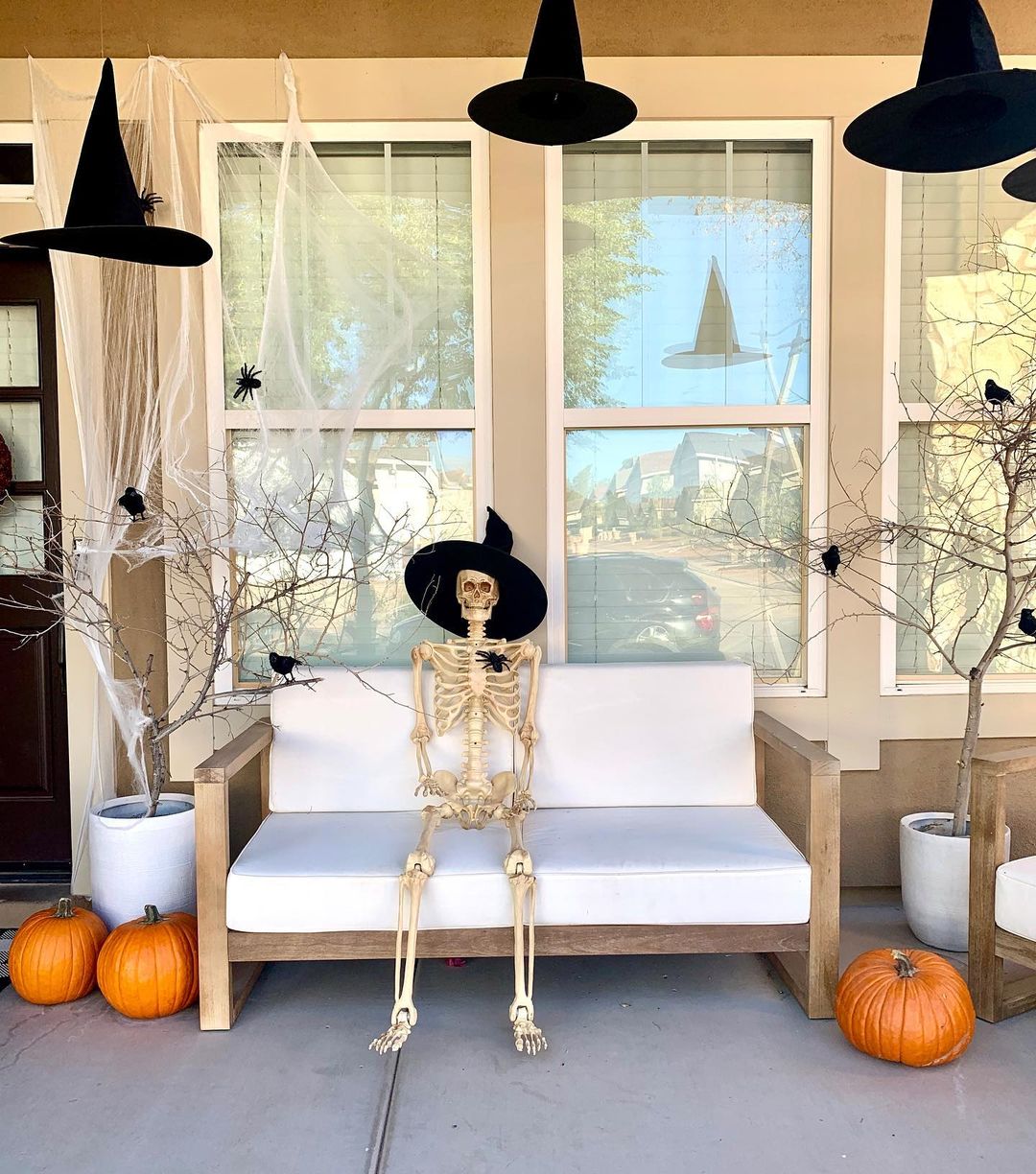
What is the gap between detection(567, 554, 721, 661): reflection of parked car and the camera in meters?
3.58

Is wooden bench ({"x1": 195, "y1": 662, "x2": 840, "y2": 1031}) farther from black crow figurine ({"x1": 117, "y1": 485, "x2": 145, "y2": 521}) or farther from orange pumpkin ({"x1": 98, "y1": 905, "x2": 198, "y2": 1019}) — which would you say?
black crow figurine ({"x1": 117, "y1": 485, "x2": 145, "y2": 521})

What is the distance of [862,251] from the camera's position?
3459 millimetres

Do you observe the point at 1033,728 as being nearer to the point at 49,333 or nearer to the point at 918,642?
the point at 918,642

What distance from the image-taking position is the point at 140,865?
2951 millimetres

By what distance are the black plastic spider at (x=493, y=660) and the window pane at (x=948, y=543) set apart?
5.23 feet

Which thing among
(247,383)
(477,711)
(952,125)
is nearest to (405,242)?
(247,383)

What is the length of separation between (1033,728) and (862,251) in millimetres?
1910

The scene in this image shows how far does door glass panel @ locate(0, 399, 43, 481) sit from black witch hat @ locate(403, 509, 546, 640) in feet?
5.35

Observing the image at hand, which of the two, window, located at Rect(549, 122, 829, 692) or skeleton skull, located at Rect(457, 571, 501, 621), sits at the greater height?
window, located at Rect(549, 122, 829, 692)

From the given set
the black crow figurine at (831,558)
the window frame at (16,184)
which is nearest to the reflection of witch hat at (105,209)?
the window frame at (16,184)

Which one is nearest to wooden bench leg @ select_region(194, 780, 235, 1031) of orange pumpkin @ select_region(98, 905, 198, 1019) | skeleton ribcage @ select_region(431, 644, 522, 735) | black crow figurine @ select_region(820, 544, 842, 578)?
orange pumpkin @ select_region(98, 905, 198, 1019)

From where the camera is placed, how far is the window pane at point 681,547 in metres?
3.56

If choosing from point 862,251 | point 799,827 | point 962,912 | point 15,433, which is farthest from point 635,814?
point 15,433

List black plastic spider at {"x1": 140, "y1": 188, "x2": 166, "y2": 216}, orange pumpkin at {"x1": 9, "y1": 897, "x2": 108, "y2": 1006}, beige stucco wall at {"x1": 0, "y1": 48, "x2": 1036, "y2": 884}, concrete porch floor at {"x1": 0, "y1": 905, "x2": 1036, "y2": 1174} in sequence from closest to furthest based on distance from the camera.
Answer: concrete porch floor at {"x1": 0, "y1": 905, "x2": 1036, "y2": 1174} → orange pumpkin at {"x1": 9, "y1": 897, "x2": 108, "y2": 1006} → black plastic spider at {"x1": 140, "y1": 188, "x2": 166, "y2": 216} → beige stucco wall at {"x1": 0, "y1": 48, "x2": 1036, "y2": 884}
